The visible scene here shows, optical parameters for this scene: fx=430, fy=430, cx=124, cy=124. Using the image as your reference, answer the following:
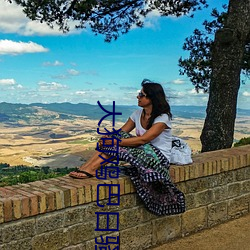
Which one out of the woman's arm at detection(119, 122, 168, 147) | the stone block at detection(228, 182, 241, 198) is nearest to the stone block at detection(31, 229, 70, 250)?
the woman's arm at detection(119, 122, 168, 147)

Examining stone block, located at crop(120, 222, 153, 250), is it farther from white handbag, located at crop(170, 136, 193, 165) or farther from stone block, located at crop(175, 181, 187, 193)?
white handbag, located at crop(170, 136, 193, 165)

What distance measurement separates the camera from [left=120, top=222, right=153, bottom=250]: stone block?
3439 mm

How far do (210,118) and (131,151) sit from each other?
3709 millimetres

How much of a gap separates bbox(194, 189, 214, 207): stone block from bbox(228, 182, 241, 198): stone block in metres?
0.31

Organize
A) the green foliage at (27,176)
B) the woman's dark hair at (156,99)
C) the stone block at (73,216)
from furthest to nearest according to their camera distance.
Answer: the green foliage at (27,176)
the woman's dark hair at (156,99)
the stone block at (73,216)

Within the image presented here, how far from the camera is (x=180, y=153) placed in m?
3.98

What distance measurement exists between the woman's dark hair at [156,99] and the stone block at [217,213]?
116cm

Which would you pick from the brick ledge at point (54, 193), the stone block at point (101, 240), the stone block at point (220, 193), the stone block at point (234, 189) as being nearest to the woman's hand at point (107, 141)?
the brick ledge at point (54, 193)

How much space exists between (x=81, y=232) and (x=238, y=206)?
2048 millimetres

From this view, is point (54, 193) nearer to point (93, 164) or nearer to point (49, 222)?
point (49, 222)

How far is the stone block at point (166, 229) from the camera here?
145 inches

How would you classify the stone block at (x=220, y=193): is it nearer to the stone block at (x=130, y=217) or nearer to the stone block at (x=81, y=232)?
the stone block at (x=130, y=217)

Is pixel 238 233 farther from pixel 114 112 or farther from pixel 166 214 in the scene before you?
pixel 114 112

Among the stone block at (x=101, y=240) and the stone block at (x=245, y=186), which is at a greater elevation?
the stone block at (x=245, y=186)
